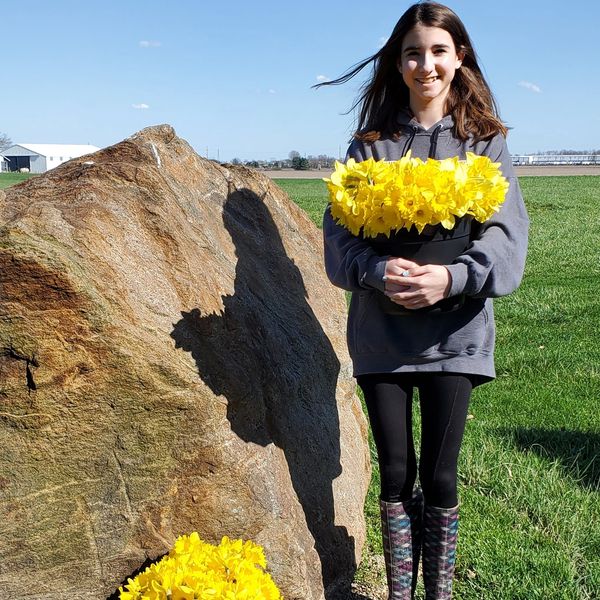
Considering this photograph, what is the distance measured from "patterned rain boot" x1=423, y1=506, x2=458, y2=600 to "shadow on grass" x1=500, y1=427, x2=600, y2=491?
180 cm

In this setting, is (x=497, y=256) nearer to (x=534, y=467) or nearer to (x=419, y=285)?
(x=419, y=285)

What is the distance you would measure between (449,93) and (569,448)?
9.58ft

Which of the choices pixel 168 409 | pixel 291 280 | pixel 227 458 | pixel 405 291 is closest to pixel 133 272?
pixel 168 409

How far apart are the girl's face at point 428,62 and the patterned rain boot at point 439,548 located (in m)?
1.66

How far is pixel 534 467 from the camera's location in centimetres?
495

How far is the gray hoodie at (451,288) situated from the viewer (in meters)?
2.92

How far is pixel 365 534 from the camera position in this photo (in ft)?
13.8

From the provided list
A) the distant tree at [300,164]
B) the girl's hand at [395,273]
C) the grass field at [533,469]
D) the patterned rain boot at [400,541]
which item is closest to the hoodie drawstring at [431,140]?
the girl's hand at [395,273]

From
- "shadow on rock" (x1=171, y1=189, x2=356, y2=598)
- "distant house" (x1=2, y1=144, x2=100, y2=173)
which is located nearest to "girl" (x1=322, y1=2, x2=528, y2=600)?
"shadow on rock" (x1=171, y1=189, x2=356, y2=598)

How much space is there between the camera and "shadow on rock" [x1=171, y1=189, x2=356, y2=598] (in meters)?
3.14

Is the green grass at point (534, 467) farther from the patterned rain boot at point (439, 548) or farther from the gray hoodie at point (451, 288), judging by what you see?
the gray hoodie at point (451, 288)

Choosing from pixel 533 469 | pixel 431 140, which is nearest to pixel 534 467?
pixel 533 469

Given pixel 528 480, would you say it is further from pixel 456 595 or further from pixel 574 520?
pixel 456 595

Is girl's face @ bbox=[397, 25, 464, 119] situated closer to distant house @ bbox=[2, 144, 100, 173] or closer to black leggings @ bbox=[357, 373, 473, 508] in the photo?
black leggings @ bbox=[357, 373, 473, 508]
